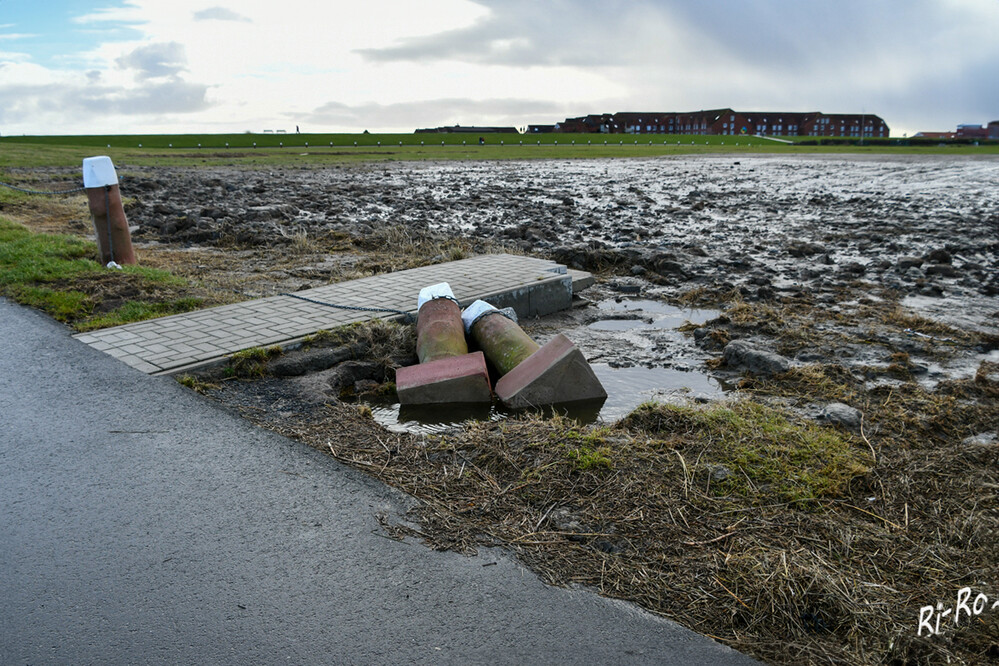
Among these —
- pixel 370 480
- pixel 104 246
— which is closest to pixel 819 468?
pixel 370 480

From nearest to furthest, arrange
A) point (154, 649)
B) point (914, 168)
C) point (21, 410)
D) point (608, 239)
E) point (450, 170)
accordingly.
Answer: point (154, 649), point (21, 410), point (608, 239), point (914, 168), point (450, 170)

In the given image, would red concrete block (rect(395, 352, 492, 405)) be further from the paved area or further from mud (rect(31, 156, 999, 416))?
the paved area

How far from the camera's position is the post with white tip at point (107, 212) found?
927 cm

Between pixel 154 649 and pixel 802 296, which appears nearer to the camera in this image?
pixel 154 649

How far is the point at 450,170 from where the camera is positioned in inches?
1372

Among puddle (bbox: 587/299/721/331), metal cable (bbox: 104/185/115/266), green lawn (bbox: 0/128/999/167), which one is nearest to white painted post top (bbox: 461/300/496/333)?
puddle (bbox: 587/299/721/331)

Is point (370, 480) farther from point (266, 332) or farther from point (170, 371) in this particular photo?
point (266, 332)

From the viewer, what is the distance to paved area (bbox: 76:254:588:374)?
6016 millimetres

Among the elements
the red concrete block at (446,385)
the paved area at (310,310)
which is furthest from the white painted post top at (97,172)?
the red concrete block at (446,385)

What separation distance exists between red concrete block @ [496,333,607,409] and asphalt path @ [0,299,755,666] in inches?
65.5

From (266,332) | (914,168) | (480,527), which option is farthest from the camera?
(914,168)

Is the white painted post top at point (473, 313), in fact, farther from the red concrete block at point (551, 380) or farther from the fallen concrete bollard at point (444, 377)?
the red concrete block at point (551, 380)

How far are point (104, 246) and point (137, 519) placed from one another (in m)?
7.17

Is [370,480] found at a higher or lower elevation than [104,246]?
lower
